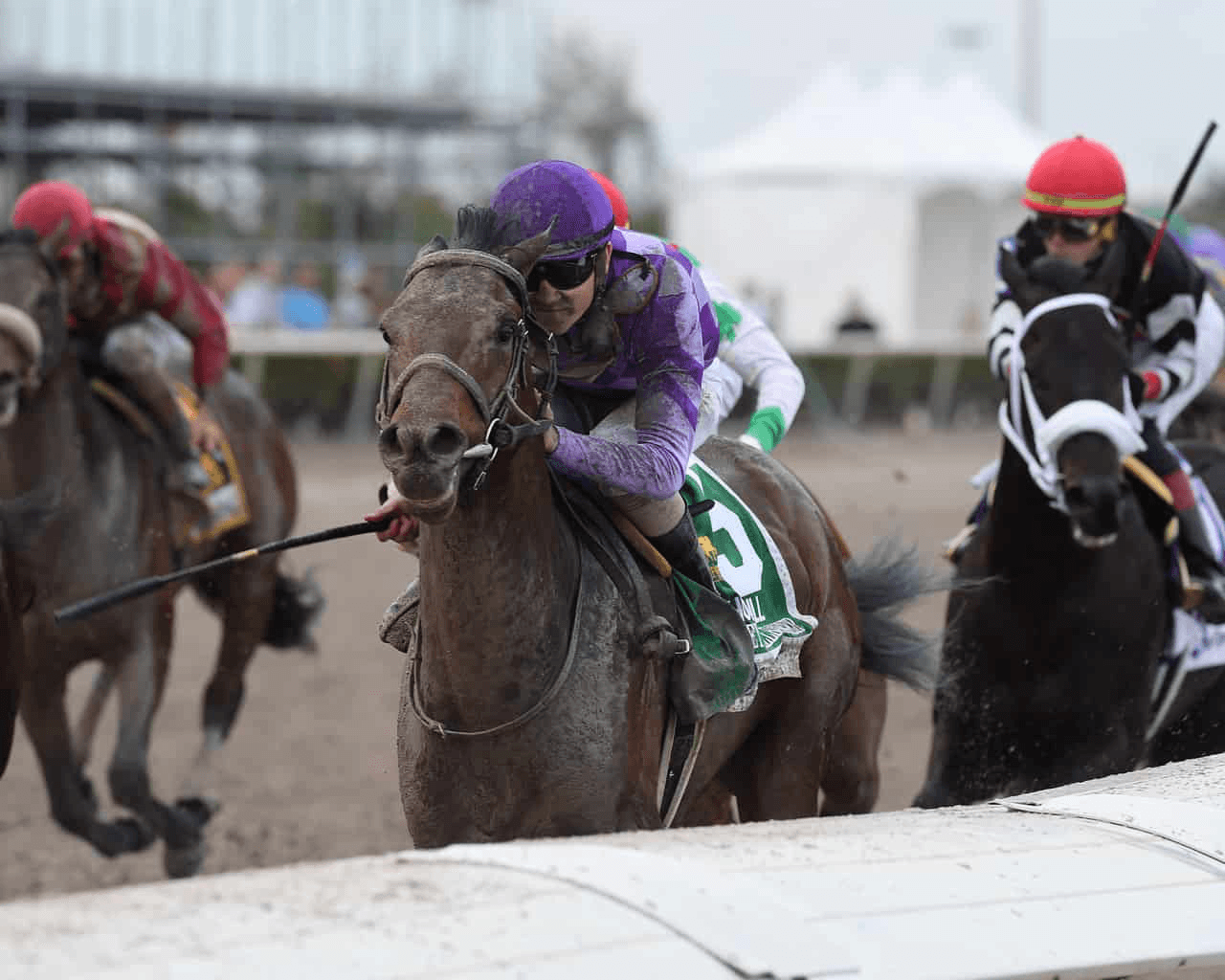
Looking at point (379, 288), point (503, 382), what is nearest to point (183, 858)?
point (503, 382)

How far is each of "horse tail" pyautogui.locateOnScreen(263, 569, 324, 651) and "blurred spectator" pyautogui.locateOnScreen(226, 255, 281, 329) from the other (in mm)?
9454

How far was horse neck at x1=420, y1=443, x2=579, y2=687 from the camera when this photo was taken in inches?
124

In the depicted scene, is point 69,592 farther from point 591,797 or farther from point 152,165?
point 152,165

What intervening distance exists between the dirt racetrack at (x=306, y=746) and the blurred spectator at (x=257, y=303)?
14.8ft

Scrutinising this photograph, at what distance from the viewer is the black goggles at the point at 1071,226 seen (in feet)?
16.6

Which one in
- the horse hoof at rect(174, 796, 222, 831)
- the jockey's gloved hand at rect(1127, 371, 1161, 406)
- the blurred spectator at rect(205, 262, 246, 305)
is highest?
the jockey's gloved hand at rect(1127, 371, 1161, 406)

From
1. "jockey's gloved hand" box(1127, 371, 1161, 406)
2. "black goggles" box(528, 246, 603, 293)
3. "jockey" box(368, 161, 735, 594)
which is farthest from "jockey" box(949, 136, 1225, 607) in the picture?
"black goggles" box(528, 246, 603, 293)

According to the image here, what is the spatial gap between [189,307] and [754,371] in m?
2.46

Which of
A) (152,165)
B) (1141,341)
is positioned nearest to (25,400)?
(1141,341)

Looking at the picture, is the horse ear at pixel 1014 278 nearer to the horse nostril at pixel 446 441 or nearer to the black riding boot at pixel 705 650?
the black riding boot at pixel 705 650

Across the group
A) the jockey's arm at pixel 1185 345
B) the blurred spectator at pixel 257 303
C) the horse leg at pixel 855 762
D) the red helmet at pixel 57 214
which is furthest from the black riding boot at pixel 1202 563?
the blurred spectator at pixel 257 303

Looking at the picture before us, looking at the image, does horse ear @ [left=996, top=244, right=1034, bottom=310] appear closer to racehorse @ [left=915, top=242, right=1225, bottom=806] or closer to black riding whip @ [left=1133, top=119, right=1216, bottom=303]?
racehorse @ [left=915, top=242, right=1225, bottom=806]

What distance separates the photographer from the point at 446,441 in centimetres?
284

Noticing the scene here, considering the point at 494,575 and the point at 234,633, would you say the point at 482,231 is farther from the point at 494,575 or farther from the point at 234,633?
the point at 234,633
